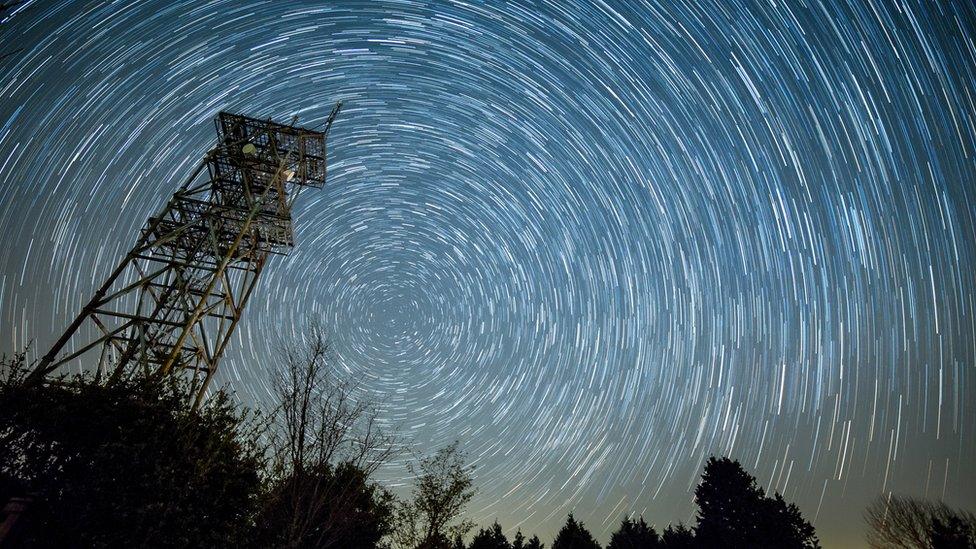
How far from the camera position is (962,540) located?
25.5 m

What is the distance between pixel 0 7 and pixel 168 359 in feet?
23.8

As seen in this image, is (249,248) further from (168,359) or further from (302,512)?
(302,512)

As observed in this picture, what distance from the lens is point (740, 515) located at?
30.9 metres

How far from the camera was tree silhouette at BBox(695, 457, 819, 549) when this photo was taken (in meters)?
28.7

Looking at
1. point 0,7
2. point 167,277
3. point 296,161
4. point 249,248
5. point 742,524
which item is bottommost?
point 742,524

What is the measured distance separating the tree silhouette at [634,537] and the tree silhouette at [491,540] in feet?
35.2

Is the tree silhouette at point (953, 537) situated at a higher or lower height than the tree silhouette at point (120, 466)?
lower

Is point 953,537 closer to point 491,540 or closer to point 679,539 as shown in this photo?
point 679,539

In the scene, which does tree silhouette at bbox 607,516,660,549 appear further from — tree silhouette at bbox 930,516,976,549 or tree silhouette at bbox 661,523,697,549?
tree silhouette at bbox 930,516,976,549

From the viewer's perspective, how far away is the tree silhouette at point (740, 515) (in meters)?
28.7

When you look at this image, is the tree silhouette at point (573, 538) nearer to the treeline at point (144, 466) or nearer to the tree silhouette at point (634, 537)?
the tree silhouette at point (634, 537)

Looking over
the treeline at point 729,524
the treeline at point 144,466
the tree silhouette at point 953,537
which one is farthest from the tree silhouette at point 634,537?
the treeline at point 144,466

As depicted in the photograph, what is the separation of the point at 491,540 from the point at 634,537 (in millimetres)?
13824

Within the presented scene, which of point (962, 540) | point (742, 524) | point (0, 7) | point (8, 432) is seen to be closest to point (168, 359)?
point (8, 432)
